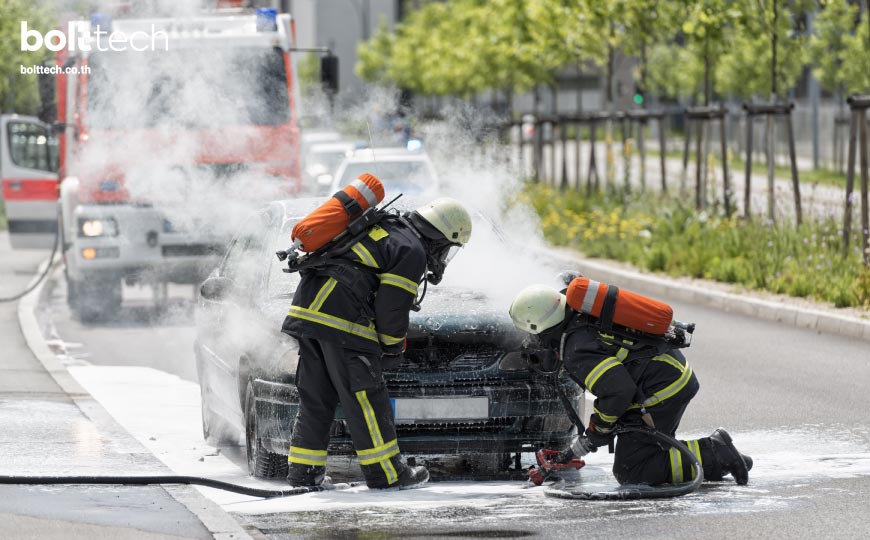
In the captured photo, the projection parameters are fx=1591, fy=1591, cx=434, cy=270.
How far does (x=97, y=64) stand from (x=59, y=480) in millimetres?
9425

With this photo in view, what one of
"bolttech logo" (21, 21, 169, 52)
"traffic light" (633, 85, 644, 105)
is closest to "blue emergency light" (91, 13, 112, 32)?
"bolttech logo" (21, 21, 169, 52)

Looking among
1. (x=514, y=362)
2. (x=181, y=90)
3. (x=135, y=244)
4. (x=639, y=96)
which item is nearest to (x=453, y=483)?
(x=514, y=362)

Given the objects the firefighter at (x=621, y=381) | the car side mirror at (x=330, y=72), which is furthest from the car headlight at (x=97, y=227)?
the firefighter at (x=621, y=381)

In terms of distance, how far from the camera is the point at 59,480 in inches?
285

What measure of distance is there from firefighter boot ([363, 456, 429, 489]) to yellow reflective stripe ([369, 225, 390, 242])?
3.31 ft

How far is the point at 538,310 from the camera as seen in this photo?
7.15 metres

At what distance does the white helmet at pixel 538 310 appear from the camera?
7148mm

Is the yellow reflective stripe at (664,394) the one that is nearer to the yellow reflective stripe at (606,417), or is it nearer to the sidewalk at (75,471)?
the yellow reflective stripe at (606,417)

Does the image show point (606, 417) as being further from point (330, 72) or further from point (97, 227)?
point (330, 72)

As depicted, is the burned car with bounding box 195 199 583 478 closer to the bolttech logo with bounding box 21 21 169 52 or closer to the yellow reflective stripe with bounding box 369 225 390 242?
the yellow reflective stripe with bounding box 369 225 390 242

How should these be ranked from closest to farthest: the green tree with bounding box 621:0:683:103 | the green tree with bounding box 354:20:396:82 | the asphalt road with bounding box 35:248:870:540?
the asphalt road with bounding box 35:248:870:540, the green tree with bounding box 621:0:683:103, the green tree with bounding box 354:20:396:82

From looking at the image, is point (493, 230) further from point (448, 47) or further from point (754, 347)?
point (448, 47)

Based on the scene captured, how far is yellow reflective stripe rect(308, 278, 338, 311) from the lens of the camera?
713 cm

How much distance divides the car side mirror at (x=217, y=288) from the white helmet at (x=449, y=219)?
1607 millimetres
